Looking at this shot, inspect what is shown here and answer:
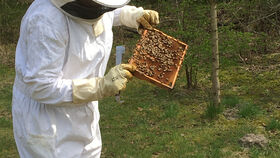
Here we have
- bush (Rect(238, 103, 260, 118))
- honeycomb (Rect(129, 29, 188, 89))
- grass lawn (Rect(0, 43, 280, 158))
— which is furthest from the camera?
bush (Rect(238, 103, 260, 118))

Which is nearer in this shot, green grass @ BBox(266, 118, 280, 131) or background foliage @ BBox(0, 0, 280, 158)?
background foliage @ BBox(0, 0, 280, 158)

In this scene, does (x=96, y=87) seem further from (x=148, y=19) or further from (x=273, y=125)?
(x=273, y=125)

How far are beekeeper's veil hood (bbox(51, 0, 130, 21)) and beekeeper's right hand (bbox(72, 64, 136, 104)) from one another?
344mm

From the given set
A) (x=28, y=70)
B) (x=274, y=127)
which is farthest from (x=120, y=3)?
(x=274, y=127)

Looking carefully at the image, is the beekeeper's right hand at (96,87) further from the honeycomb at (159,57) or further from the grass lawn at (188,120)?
the grass lawn at (188,120)

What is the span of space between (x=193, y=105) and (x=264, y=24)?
276 centimetres

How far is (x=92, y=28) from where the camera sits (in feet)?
7.62

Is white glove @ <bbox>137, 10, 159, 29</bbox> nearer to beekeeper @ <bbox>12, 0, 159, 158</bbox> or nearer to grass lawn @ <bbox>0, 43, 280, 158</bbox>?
beekeeper @ <bbox>12, 0, 159, 158</bbox>

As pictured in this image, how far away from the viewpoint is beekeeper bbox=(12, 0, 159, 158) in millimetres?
2104

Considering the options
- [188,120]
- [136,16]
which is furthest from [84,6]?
[188,120]

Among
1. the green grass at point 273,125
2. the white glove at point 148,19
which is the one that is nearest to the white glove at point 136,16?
the white glove at point 148,19

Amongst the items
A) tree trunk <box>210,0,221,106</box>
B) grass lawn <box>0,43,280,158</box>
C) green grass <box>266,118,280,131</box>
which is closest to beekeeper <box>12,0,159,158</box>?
grass lawn <box>0,43,280,158</box>

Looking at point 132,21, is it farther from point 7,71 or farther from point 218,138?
point 7,71

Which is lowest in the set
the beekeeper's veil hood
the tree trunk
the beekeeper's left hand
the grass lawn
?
the grass lawn
